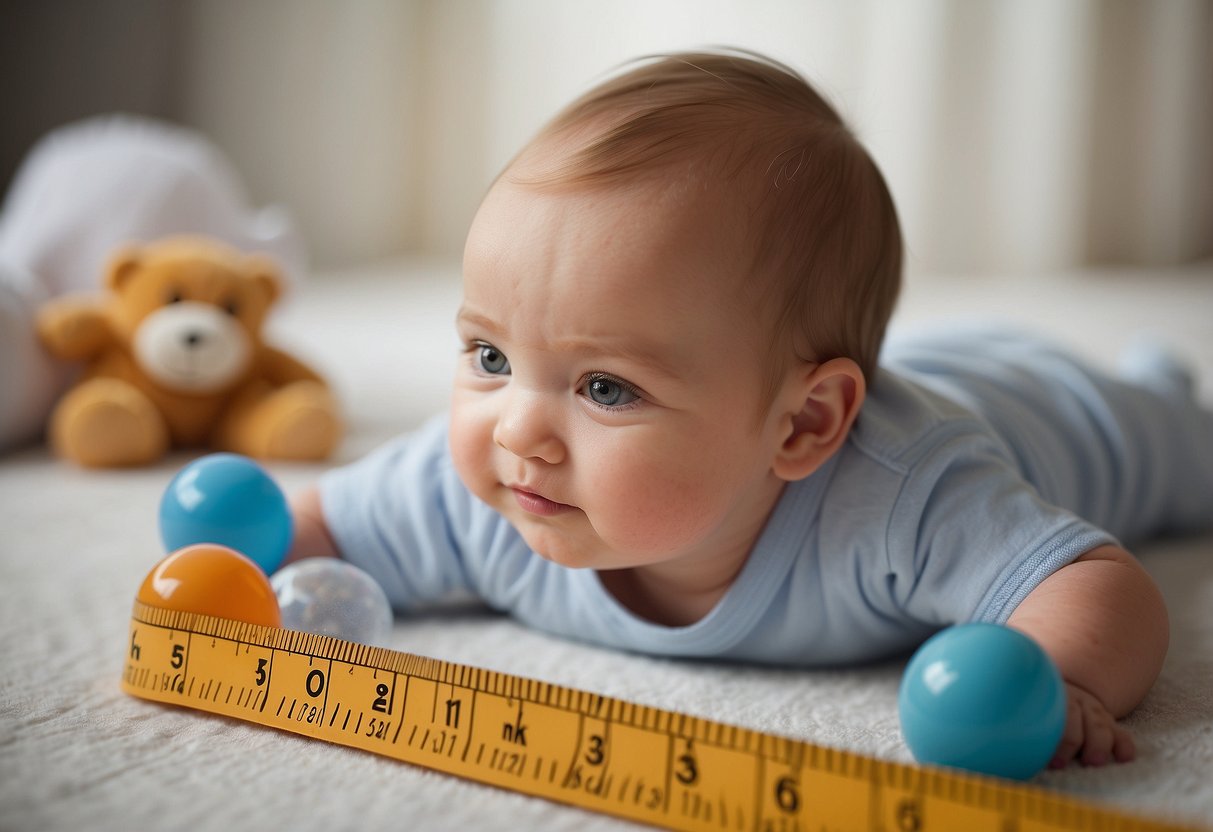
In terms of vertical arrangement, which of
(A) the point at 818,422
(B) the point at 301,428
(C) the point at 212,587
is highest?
(A) the point at 818,422

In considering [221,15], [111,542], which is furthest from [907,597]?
[221,15]

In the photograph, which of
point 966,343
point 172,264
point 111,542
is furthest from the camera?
point 172,264

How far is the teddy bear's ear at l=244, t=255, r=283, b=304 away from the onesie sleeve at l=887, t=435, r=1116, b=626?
1.14 metres

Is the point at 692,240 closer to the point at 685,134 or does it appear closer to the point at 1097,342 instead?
the point at 685,134

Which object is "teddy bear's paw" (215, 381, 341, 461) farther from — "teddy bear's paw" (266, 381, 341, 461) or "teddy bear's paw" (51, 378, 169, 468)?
"teddy bear's paw" (51, 378, 169, 468)

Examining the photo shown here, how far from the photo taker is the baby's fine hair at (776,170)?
0.94 meters

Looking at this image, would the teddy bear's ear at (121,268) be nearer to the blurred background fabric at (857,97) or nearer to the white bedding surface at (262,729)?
the white bedding surface at (262,729)

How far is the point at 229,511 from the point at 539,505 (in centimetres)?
34

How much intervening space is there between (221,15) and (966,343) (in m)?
3.16

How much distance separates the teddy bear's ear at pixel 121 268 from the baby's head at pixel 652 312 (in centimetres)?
95

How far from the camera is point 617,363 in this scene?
914 millimetres

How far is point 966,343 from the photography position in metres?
1.55

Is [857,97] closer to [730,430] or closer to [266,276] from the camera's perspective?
[266,276]

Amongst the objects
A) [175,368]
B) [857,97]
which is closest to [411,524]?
[175,368]
